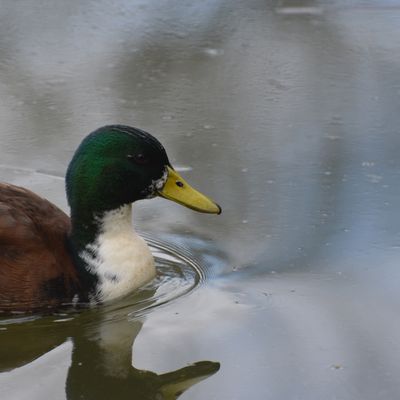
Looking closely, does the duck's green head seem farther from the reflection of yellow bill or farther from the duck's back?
the duck's back

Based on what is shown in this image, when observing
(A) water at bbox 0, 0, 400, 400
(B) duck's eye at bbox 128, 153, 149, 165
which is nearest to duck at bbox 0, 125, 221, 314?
(B) duck's eye at bbox 128, 153, 149, 165

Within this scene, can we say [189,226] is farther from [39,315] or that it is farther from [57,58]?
[57,58]

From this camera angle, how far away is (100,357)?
17.0 ft

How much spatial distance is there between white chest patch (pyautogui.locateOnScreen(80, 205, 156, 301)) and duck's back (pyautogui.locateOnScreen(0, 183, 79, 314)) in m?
0.14

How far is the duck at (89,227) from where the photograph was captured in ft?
18.1

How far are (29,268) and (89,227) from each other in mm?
390

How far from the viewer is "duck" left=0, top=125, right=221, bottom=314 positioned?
5.52 meters

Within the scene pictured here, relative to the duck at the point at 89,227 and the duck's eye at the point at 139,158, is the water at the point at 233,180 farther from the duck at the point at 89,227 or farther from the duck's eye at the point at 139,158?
the duck's eye at the point at 139,158

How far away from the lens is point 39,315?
18.2 ft

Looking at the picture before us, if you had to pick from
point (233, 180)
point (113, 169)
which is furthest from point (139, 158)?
point (233, 180)

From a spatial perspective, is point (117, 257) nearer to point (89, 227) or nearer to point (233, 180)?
point (89, 227)

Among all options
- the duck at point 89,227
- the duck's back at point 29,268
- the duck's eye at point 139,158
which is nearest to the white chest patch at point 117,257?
the duck at point 89,227

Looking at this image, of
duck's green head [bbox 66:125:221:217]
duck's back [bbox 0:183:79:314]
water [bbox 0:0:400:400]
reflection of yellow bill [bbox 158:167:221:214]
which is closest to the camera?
water [bbox 0:0:400:400]

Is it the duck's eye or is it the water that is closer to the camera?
the water
